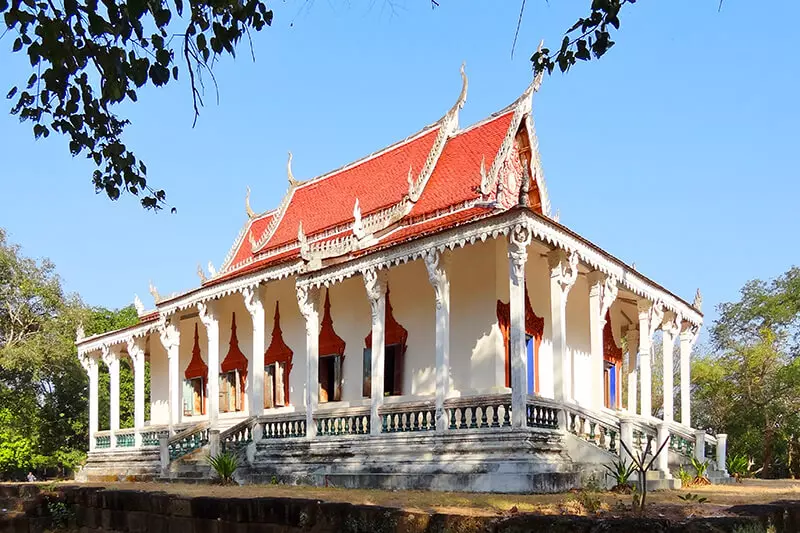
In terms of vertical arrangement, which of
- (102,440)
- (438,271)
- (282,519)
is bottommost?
(102,440)

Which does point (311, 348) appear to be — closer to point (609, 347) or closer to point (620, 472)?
point (620, 472)

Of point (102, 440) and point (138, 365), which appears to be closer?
point (138, 365)

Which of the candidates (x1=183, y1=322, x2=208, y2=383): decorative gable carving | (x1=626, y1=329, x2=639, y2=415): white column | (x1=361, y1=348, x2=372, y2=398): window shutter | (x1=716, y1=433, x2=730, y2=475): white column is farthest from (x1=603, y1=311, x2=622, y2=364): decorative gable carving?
(x1=183, y1=322, x2=208, y2=383): decorative gable carving

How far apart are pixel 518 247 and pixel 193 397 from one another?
14.3 m

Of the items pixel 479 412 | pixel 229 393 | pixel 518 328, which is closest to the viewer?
pixel 518 328

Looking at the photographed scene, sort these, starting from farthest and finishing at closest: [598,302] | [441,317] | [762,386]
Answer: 1. [762,386]
2. [598,302]
3. [441,317]

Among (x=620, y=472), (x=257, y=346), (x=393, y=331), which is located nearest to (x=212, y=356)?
(x=257, y=346)

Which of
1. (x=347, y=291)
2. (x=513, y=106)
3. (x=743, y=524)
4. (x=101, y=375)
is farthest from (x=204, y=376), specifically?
(x=743, y=524)

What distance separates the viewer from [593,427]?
1381 cm

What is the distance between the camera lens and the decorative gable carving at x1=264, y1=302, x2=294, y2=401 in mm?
20141

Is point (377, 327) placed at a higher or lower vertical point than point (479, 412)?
higher

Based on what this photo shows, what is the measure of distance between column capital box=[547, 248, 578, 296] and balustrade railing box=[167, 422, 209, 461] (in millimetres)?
9524

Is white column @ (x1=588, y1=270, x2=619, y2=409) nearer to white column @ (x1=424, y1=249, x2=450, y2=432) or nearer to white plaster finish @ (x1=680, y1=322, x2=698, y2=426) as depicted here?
white column @ (x1=424, y1=249, x2=450, y2=432)

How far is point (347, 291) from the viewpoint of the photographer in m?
18.8
